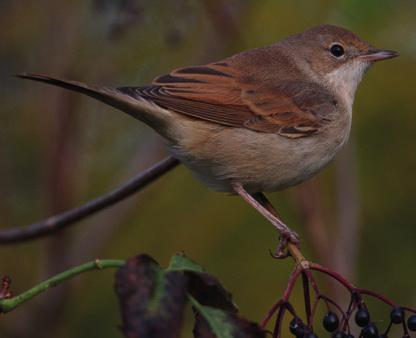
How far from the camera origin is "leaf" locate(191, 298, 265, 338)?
72.6 inches

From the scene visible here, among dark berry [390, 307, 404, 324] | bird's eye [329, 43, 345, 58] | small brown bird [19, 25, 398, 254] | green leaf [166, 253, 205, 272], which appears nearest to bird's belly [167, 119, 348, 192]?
small brown bird [19, 25, 398, 254]

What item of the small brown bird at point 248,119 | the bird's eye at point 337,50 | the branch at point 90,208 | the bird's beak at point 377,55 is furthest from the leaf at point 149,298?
the bird's eye at point 337,50

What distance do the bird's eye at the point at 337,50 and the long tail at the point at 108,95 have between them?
1.46m

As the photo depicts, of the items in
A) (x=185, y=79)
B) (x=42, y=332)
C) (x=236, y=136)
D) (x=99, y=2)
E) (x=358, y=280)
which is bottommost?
(x=42, y=332)

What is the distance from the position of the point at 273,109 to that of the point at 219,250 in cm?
122

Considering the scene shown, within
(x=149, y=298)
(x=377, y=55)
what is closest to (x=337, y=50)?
(x=377, y=55)

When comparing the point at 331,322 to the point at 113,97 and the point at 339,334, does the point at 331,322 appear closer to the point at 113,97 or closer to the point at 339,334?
the point at 339,334

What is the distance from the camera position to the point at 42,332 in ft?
14.4

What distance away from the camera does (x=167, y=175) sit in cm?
490

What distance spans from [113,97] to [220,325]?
160 cm

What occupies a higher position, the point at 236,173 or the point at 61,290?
the point at 236,173

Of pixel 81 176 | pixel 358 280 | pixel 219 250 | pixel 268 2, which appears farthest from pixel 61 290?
pixel 268 2

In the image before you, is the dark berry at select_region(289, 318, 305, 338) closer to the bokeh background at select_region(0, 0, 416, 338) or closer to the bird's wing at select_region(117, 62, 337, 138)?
the bird's wing at select_region(117, 62, 337, 138)

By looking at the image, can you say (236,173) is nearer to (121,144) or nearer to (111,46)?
(111,46)
